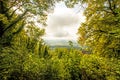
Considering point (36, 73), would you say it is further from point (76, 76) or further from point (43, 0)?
point (43, 0)

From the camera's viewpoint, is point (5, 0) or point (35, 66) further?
point (5, 0)

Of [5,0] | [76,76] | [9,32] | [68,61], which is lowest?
[76,76]

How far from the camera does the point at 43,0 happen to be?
78.4ft

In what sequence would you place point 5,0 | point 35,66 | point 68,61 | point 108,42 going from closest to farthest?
1. point 35,66
2. point 68,61
3. point 5,0
4. point 108,42

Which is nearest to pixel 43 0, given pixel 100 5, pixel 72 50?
pixel 100 5

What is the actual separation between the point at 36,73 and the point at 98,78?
74.5 inches

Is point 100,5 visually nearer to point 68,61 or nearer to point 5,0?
point 5,0

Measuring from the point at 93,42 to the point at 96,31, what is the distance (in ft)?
5.04

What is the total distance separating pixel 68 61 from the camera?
26.8ft

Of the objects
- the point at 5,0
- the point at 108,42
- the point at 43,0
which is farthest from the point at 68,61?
the point at 108,42

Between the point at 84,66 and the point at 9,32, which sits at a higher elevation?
the point at 9,32

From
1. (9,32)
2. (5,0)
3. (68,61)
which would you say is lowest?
(68,61)

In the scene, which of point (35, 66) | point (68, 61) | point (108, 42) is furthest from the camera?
point (108, 42)

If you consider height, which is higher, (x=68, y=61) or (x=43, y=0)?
(x=43, y=0)
